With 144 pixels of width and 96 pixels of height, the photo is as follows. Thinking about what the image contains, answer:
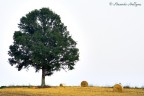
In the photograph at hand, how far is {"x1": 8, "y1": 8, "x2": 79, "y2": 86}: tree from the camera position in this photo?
6144 cm

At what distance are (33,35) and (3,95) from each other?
29.7 metres

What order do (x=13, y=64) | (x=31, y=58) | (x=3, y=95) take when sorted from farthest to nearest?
(x=13, y=64) → (x=31, y=58) → (x=3, y=95)

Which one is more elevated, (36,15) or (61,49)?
(36,15)

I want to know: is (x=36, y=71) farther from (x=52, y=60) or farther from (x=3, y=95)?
(x=3, y=95)

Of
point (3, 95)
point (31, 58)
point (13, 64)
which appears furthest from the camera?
point (13, 64)

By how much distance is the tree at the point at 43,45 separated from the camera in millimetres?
61438

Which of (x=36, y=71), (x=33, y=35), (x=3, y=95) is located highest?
(x=33, y=35)

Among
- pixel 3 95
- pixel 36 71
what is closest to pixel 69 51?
pixel 36 71

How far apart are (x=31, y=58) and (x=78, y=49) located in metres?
8.30

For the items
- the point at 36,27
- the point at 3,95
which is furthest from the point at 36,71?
the point at 3,95

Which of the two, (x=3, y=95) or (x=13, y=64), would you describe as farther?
(x=13, y=64)

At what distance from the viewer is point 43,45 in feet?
202

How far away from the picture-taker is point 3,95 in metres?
33.4

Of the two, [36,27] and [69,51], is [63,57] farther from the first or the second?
[36,27]
